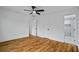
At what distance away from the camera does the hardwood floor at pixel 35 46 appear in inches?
67.9

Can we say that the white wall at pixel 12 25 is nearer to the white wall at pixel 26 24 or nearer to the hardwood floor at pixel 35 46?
the white wall at pixel 26 24

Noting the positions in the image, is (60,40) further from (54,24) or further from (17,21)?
(17,21)

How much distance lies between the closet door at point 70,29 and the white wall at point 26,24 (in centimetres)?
6

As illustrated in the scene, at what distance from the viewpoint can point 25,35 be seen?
5.77 feet

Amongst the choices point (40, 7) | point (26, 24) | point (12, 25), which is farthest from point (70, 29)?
point (12, 25)

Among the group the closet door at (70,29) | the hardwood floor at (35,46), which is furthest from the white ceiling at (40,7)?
the hardwood floor at (35,46)

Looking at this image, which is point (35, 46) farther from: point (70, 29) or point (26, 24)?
point (70, 29)

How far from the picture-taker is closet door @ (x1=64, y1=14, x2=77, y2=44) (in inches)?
66.2

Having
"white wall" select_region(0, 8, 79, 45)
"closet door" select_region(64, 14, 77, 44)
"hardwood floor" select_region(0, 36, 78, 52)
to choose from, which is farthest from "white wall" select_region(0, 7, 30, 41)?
"closet door" select_region(64, 14, 77, 44)

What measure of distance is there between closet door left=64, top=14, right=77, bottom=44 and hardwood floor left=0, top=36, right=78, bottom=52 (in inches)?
5.4

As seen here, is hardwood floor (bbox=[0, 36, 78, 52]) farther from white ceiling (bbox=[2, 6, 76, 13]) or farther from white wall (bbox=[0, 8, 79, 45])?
white ceiling (bbox=[2, 6, 76, 13])
